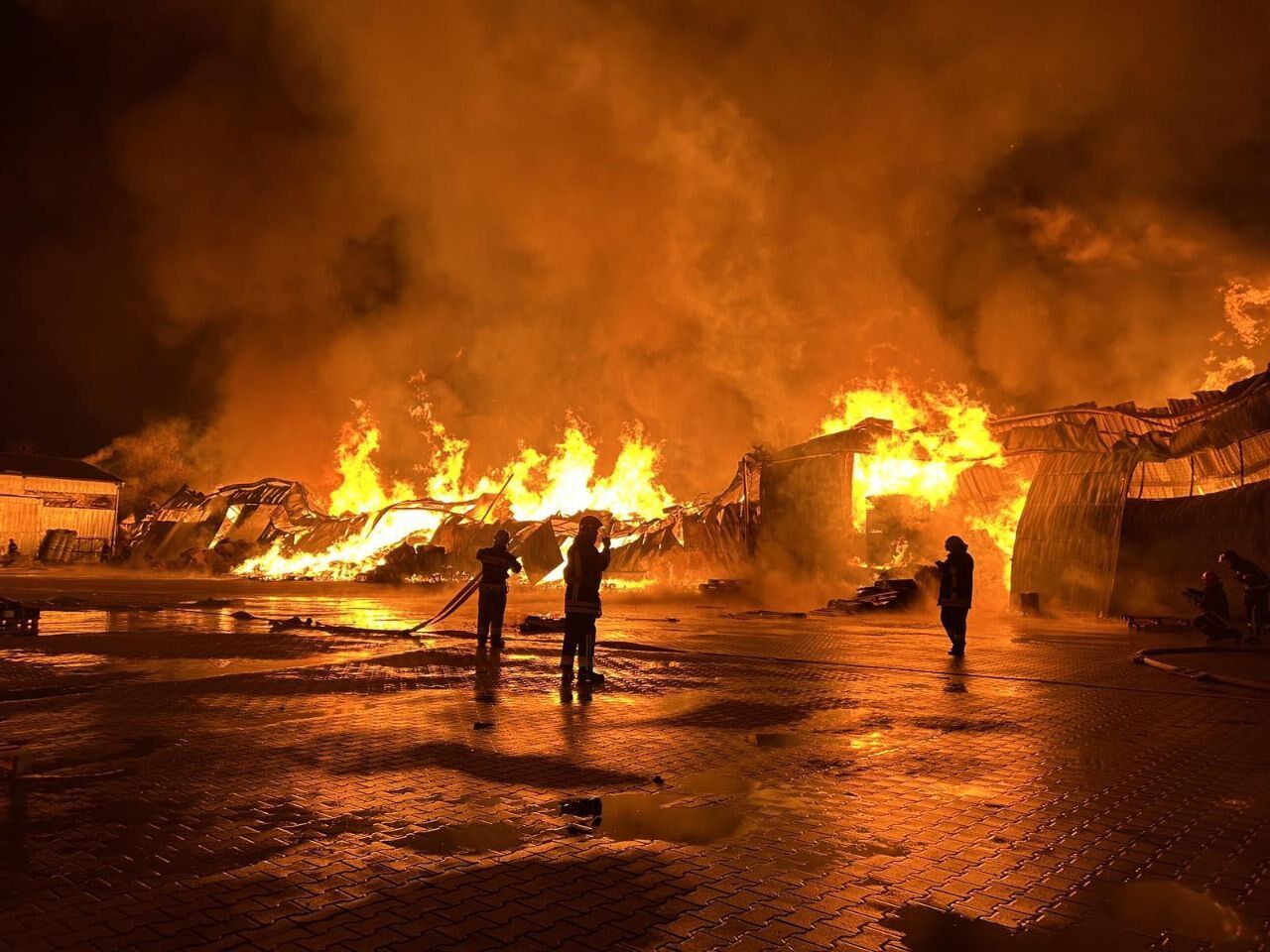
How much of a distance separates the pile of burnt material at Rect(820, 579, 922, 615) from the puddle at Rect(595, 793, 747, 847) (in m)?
17.6

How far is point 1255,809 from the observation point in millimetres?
4430

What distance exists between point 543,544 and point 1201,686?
975 inches

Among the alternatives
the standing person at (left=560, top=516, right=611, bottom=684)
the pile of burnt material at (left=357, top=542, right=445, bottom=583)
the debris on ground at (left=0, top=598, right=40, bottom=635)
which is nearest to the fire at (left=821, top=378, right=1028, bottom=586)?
the standing person at (left=560, top=516, right=611, bottom=684)

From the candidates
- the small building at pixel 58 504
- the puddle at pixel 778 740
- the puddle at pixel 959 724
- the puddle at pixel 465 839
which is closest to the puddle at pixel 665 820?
the puddle at pixel 465 839

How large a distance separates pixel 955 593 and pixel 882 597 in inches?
382

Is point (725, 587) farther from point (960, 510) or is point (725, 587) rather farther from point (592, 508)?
point (592, 508)

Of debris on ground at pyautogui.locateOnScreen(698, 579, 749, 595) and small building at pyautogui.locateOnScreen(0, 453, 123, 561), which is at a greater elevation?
small building at pyautogui.locateOnScreen(0, 453, 123, 561)

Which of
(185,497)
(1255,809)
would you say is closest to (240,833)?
(1255,809)

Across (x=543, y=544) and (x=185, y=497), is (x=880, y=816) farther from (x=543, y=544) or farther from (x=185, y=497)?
(x=185, y=497)

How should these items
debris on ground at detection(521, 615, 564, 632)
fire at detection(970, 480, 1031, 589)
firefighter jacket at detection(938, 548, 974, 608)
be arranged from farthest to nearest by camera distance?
fire at detection(970, 480, 1031, 589), debris on ground at detection(521, 615, 564, 632), firefighter jacket at detection(938, 548, 974, 608)

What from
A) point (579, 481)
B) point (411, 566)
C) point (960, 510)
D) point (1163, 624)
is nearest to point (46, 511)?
point (411, 566)

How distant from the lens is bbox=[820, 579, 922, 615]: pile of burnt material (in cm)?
2111

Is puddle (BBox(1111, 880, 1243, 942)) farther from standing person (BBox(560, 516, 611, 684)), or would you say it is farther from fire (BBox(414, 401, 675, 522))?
fire (BBox(414, 401, 675, 522))

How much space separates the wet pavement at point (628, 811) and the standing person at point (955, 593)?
→ 2345 millimetres
